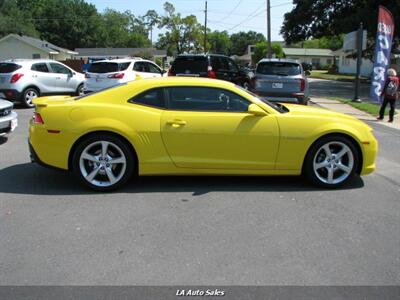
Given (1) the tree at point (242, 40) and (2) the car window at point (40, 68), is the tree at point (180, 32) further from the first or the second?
(2) the car window at point (40, 68)

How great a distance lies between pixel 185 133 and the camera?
5.86 metres

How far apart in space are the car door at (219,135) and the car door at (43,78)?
11076 mm

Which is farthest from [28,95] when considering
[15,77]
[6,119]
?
[6,119]

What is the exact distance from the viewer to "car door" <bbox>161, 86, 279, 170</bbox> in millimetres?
5875

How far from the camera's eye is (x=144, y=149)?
231 inches

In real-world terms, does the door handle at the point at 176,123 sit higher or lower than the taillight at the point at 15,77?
lower

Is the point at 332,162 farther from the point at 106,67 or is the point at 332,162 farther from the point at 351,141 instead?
the point at 106,67

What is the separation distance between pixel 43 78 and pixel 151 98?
1114cm

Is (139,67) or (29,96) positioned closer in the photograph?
(29,96)

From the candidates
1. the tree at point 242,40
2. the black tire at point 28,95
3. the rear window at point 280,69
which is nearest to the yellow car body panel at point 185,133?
the rear window at point 280,69

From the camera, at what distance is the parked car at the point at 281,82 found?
13.7 m

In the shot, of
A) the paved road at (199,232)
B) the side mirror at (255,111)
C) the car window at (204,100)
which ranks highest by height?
the car window at (204,100)

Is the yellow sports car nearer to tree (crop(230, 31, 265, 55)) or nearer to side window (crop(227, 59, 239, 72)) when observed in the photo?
side window (crop(227, 59, 239, 72))
